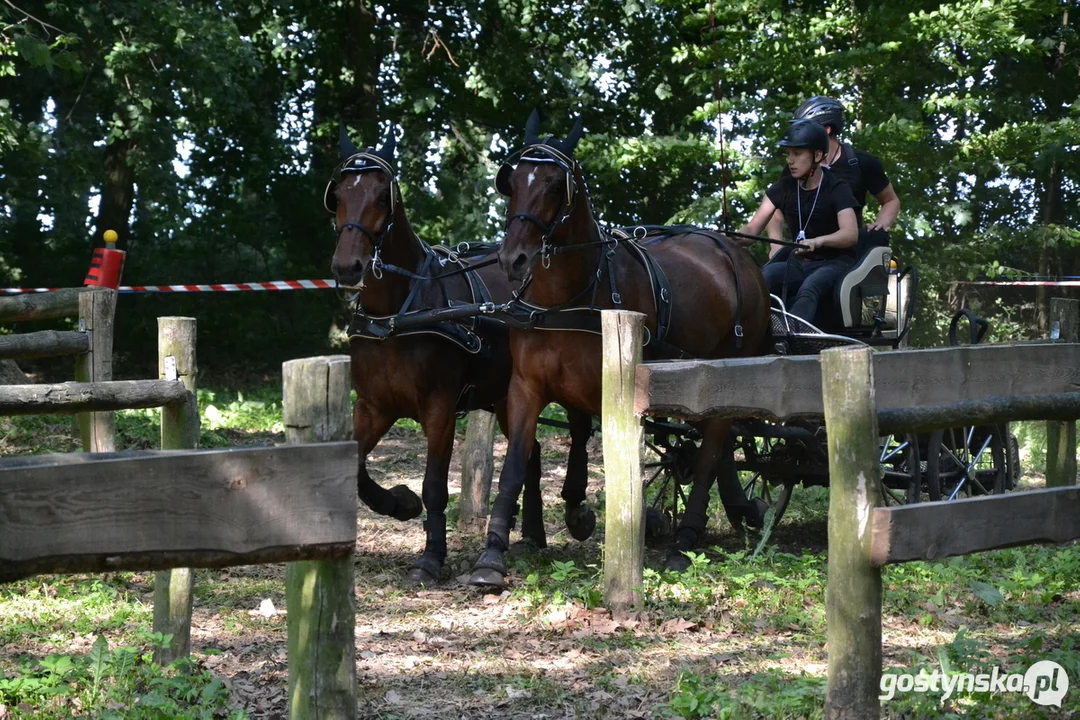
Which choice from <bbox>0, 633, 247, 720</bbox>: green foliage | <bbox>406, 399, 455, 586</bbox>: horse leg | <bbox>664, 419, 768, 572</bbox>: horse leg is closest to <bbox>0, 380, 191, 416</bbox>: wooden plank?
<bbox>0, 633, 247, 720</bbox>: green foliage

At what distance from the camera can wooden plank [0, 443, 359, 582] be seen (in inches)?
102

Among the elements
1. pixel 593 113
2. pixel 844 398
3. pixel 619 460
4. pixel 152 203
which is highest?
pixel 593 113

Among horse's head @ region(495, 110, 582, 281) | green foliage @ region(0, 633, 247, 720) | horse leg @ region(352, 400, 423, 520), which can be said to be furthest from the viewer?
horse leg @ region(352, 400, 423, 520)

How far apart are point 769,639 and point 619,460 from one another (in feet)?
3.78

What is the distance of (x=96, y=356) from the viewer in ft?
20.0


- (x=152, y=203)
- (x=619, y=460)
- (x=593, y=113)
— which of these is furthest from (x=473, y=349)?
(x=152, y=203)

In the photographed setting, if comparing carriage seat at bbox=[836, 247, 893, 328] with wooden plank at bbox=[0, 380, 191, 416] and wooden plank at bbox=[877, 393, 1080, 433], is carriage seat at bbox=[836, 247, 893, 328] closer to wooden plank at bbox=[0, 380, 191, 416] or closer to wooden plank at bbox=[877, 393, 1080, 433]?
wooden plank at bbox=[877, 393, 1080, 433]

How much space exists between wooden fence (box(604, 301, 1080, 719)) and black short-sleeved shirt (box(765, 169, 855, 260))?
270 cm

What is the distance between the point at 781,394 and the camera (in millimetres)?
5527

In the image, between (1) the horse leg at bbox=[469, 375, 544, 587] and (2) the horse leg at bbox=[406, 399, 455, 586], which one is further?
(2) the horse leg at bbox=[406, 399, 455, 586]

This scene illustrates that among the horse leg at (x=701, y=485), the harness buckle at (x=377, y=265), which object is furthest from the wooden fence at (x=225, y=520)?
the horse leg at (x=701, y=485)

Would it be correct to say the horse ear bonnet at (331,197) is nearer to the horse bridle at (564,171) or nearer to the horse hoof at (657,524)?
the horse bridle at (564,171)

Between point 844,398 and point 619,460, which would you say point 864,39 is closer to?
point 619,460

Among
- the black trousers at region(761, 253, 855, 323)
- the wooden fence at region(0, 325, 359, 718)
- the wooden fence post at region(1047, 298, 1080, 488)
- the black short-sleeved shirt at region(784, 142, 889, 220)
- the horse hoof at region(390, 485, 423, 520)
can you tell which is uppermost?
the black short-sleeved shirt at region(784, 142, 889, 220)
